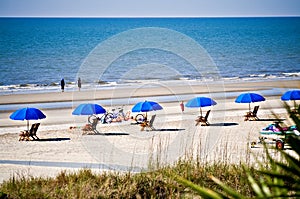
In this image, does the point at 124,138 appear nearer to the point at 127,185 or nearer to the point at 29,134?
the point at 29,134

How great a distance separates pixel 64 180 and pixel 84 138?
30.7 feet

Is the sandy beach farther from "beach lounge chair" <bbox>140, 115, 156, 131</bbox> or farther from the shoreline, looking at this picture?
"beach lounge chair" <bbox>140, 115, 156, 131</bbox>

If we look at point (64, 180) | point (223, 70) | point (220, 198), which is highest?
point (223, 70)

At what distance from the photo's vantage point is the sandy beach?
1335 cm

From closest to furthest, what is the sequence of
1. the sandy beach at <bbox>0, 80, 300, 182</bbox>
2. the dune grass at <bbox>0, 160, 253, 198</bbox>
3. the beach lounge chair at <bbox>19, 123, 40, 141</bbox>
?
the dune grass at <bbox>0, 160, 253, 198</bbox> < the sandy beach at <bbox>0, 80, 300, 182</bbox> < the beach lounge chair at <bbox>19, 123, 40, 141</bbox>

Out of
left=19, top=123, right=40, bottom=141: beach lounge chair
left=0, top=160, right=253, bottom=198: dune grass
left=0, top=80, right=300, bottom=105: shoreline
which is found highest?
left=0, top=80, right=300, bottom=105: shoreline

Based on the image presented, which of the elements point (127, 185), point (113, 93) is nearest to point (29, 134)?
point (127, 185)

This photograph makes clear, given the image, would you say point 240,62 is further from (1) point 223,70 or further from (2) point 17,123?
(2) point 17,123

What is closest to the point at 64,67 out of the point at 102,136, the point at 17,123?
the point at 17,123

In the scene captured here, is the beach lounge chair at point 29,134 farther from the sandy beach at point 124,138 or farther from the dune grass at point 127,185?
the dune grass at point 127,185

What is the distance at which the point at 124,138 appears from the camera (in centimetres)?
1812

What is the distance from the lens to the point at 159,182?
8055 mm

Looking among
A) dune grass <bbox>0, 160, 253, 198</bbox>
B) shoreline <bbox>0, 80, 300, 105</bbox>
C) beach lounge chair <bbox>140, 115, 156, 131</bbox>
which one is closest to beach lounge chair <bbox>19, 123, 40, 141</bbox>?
beach lounge chair <bbox>140, 115, 156, 131</bbox>

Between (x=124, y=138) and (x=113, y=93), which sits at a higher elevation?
(x=113, y=93)
